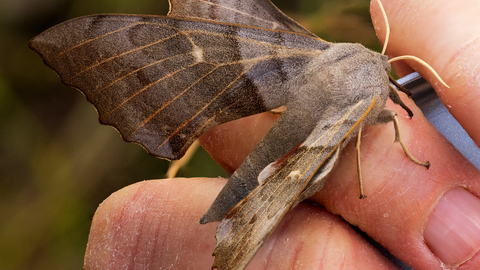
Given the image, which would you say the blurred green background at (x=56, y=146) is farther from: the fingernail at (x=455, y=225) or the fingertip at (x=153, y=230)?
the fingernail at (x=455, y=225)

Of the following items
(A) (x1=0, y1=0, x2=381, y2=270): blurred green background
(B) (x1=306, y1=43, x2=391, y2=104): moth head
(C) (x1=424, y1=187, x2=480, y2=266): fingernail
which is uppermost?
(B) (x1=306, y1=43, x2=391, y2=104): moth head

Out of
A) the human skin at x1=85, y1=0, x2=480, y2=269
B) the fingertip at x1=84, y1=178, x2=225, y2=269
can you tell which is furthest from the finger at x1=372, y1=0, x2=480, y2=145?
the fingertip at x1=84, y1=178, x2=225, y2=269

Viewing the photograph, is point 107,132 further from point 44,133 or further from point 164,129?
point 164,129

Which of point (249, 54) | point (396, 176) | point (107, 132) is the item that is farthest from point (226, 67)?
point (107, 132)

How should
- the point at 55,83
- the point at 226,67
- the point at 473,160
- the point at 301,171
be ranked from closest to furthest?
the point at 301,171 < the point at 226,67 < the point at 473,160 < the point at 55,83

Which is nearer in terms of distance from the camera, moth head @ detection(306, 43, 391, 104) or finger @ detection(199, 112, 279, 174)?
moth head @ detection(306, 43, 391, 104)

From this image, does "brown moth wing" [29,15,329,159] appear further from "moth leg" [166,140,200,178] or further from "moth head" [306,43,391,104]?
"moth leg" [166,140,200,178]

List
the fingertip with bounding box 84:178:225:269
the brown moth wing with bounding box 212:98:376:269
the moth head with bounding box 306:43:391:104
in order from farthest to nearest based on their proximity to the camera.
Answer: the fingertip with bounding box 84:178:225:269 < the moth head with bounding box 306:43:391:104 < the brown moth wing with bounding box 212:98:376:269
